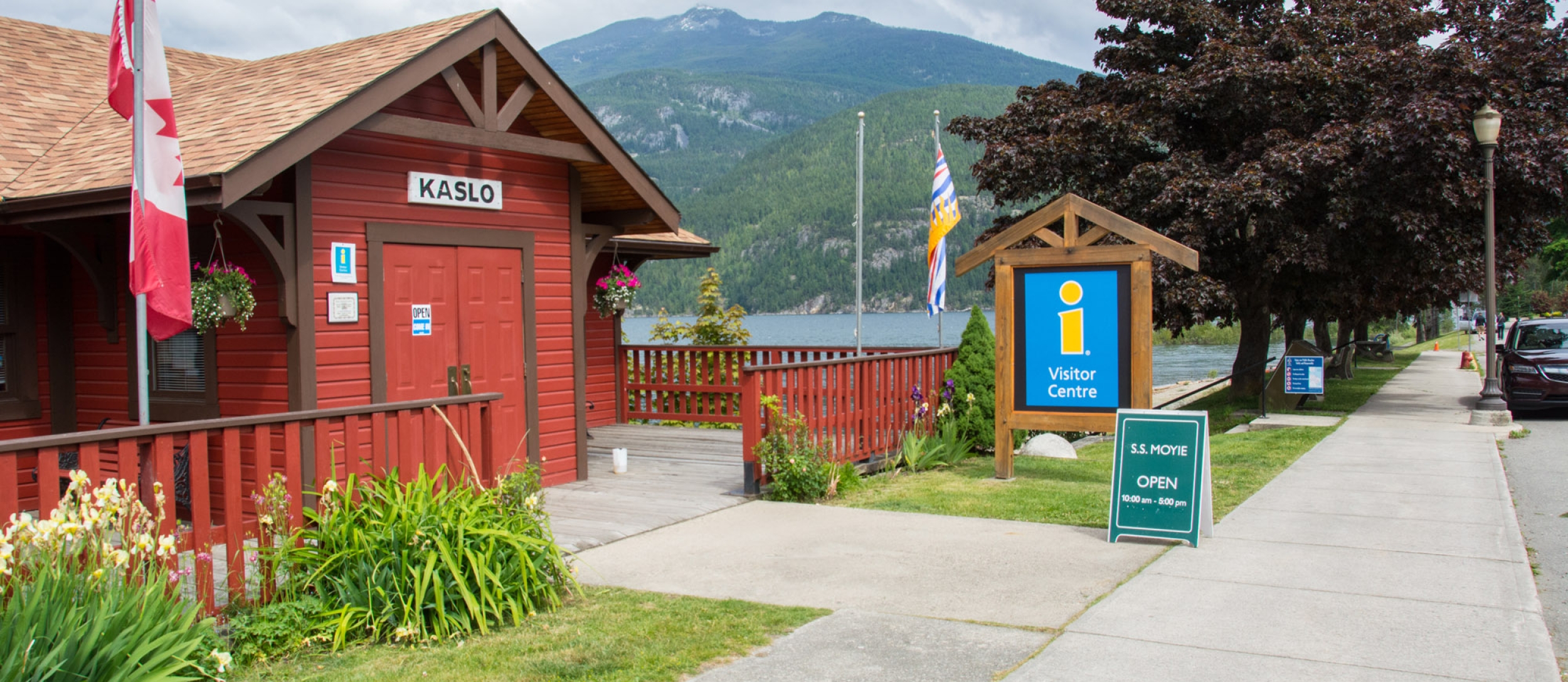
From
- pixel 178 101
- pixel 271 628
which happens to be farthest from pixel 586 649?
pixel 178 101

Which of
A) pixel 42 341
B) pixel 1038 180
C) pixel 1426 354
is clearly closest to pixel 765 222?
pixel 1426 354

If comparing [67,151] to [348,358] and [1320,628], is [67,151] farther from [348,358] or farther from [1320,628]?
[1320,628]

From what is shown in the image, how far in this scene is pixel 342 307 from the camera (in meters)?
8.70

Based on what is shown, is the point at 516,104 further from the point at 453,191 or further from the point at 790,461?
the point at 790,461

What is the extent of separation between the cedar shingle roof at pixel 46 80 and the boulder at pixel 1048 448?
30.6 ft

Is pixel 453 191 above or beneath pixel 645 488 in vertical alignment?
above

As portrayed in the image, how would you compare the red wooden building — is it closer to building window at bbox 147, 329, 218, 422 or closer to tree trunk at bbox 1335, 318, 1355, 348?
building window at bbox 147, 329, 218, 422

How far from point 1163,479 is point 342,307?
249 inches

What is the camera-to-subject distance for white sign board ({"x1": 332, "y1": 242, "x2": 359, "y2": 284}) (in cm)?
865

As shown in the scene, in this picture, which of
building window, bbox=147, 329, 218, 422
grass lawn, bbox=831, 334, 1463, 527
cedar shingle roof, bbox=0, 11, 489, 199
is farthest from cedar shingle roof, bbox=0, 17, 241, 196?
grass lawn, bbox=831, 334, 1463, 527

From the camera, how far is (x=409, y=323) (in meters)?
9.32

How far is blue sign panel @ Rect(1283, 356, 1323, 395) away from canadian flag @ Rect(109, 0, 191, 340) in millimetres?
16463

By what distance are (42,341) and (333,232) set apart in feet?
11.2

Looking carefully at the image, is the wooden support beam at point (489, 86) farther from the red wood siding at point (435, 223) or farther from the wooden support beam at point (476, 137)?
the red wood siding at point (435, 223)
